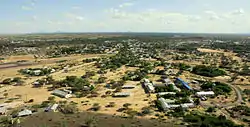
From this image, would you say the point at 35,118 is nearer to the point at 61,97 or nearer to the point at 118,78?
the point at 61,97

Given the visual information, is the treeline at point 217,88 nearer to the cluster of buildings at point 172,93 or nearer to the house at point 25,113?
the cluster of buildings at point 172,93

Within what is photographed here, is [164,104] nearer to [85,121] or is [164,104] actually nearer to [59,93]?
[85,121]

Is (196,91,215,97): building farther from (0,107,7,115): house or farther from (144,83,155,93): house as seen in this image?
(0,107,7,115): house

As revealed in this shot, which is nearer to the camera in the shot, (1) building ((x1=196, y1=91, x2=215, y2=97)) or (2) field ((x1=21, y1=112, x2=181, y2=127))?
(2) field ((x1=21, y1=112, x2=181, y2=127))

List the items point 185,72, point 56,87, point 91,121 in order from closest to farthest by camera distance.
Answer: point 91,121 → point 56,87 → point 185,72

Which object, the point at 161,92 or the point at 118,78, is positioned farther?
the point at 118,78

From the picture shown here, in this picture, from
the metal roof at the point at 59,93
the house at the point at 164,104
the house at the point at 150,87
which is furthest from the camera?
the house at the point at 150,87

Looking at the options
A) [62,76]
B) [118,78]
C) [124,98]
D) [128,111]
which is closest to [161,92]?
[124,98]

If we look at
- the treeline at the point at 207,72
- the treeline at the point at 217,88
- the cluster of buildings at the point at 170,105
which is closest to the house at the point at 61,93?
the cluster of buildings at the point at 170,105

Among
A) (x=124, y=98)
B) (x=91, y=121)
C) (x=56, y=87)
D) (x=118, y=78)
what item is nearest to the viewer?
(x=91, y=121)

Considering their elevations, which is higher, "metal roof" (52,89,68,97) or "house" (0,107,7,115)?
"metal roof" (52,89,68,97)

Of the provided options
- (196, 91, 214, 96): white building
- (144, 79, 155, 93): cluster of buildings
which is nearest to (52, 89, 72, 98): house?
(144, 79, 155, 93): cluster of buildings
